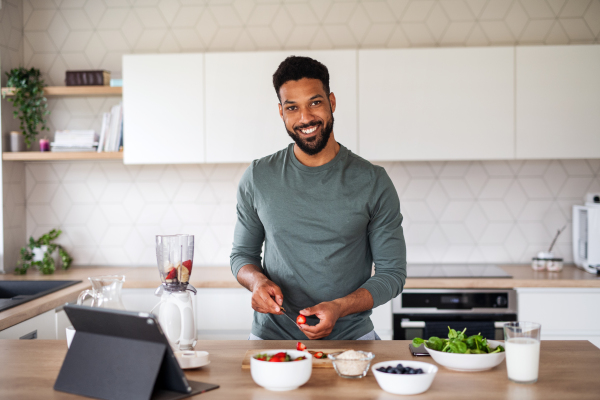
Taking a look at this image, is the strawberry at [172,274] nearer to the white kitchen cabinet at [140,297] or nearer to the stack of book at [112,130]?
the white kitchen cabinet at [140,297]

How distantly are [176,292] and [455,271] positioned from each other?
219cm

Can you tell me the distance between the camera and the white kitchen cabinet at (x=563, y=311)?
9.68 ft

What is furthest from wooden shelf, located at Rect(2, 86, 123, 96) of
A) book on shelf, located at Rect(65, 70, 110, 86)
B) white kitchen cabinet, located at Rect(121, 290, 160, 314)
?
white kitchen cabinet, located at Rect(121, 290, 160, 314)

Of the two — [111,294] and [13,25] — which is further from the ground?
[13,25]

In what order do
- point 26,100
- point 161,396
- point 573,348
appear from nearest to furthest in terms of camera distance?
point 161,396, point 573,348, point 26,100

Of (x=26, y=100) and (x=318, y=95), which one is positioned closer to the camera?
(x=318, y=95)

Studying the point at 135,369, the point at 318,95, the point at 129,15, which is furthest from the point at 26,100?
the point at 135,369

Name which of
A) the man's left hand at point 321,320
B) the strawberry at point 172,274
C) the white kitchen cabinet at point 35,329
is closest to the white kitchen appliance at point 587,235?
the man's left hand at point 321,320

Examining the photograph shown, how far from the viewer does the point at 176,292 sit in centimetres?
146

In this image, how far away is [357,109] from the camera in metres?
3.19

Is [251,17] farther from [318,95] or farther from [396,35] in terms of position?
[318,95]

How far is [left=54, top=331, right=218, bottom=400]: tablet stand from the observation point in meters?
1.26

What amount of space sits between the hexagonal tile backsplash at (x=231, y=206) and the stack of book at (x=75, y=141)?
30cm

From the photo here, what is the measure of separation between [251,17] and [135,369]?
2788mm
